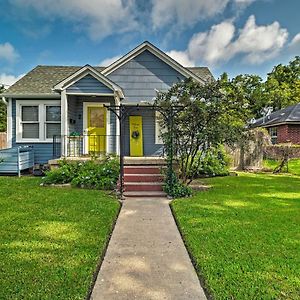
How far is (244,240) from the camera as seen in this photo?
4406 mm

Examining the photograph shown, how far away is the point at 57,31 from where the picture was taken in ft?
53.3

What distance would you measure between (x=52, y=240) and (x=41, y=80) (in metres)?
10.6

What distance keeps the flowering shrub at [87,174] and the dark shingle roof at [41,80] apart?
416cm

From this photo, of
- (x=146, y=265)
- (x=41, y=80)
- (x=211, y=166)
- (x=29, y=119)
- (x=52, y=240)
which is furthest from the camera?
(x=41, y=80)

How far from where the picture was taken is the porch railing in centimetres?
1150

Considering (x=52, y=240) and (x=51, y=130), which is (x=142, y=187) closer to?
(x=52, y=240)

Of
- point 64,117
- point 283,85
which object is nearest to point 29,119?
point 64,117

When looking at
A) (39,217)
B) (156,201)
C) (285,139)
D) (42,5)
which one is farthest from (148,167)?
(285,139)

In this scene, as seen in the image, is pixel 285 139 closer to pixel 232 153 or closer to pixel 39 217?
pixel 232 153

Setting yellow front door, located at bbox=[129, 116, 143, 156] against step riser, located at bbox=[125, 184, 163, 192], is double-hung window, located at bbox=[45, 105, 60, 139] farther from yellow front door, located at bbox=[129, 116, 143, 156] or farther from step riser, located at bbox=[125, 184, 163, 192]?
step riser, located at bbox=[125, 184, 163, 192]

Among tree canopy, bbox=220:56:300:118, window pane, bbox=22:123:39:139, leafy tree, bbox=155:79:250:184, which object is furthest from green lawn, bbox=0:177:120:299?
tree canopy, bbox=220:56:300:118

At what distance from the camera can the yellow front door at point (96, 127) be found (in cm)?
1237

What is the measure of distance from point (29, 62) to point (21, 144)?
356 inches

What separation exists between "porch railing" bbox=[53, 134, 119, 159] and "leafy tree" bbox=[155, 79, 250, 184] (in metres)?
3.77
